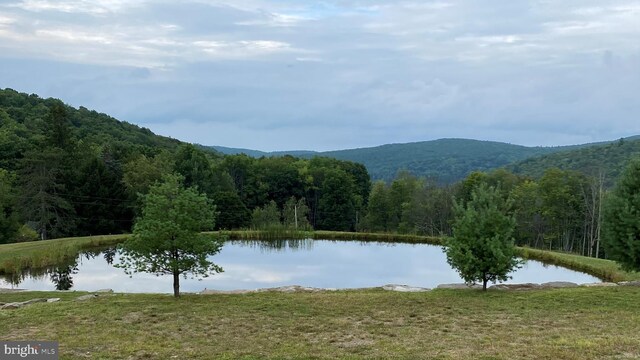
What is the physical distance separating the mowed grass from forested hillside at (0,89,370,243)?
1185cm

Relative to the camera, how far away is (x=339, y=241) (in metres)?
34.3

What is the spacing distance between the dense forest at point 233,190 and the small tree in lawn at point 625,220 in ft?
33.1

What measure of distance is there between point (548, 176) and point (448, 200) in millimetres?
10666

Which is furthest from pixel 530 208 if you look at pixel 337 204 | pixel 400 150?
pixel 400 150

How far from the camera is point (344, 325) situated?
1018 cm

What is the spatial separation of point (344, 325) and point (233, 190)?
144ft

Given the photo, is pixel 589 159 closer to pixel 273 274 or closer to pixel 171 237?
pixel 273 274

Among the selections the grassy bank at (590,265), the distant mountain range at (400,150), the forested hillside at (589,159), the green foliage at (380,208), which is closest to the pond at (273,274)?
the grassy bank at (590,265)

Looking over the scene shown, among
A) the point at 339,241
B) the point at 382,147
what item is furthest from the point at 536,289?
the point at 382,147

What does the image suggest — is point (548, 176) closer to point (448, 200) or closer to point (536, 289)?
point (448, 200)

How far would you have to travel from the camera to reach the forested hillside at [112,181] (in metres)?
37.7

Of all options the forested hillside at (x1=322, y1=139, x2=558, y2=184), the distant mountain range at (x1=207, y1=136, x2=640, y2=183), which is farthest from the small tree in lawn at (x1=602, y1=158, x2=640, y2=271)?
the forested hillside at (x1=322, y1=139, x2=558, y2=184)

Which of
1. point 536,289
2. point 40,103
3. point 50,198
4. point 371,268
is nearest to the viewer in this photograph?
point 536,289

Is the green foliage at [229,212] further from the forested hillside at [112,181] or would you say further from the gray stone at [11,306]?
the gray stone at [11,306]
